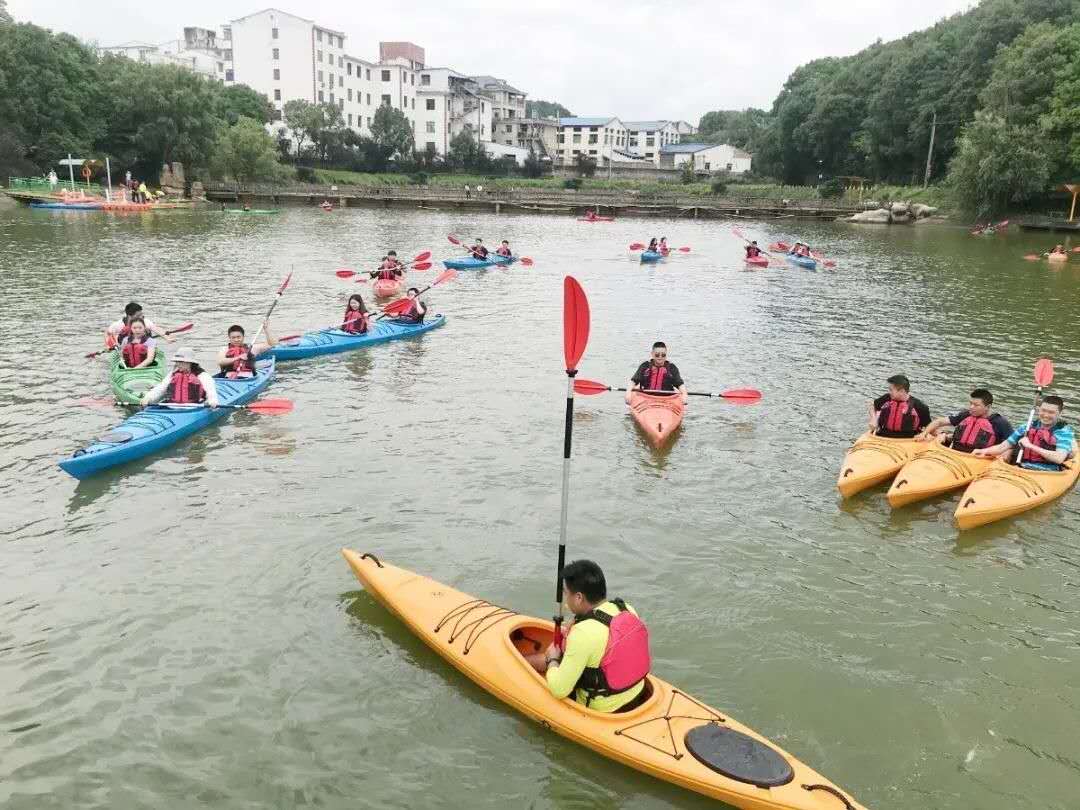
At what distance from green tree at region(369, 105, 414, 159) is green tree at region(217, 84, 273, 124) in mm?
11122

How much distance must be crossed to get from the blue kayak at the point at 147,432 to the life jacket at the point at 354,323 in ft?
14.5

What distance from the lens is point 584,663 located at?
210 inches

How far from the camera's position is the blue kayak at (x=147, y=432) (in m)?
9.62

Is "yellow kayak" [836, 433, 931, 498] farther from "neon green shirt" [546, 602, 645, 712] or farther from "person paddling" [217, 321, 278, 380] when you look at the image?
"person paddling" [217, 321, 278, 380]

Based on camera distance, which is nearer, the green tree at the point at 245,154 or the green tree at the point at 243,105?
the green tree at the point at 245,154

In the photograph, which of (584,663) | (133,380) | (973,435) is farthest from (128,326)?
(973,435)

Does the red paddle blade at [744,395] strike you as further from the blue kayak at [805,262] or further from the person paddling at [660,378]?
the blue kayak at [805,262]

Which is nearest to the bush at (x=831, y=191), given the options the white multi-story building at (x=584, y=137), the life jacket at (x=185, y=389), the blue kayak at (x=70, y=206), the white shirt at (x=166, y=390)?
the white multi-story building at (x=584, y=137)

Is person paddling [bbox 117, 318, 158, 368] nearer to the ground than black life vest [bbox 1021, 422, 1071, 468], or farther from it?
farther from it

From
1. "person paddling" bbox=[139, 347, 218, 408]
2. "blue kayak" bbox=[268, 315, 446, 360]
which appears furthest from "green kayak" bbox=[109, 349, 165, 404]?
"blue kayak" bbox=[268, 315, 446, 360]

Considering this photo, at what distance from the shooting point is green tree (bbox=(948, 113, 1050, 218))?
47.8 metres

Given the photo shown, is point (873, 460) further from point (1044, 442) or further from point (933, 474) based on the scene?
point (1044, 442)

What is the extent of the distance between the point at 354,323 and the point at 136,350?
5.10 metres

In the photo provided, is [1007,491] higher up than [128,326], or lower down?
lower down
